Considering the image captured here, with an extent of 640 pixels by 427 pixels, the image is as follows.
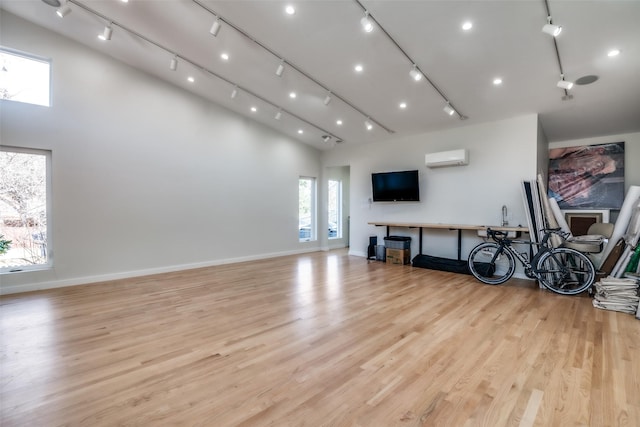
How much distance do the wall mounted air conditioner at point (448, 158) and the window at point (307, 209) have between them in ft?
11.6

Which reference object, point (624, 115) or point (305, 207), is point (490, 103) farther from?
point (305, 207)

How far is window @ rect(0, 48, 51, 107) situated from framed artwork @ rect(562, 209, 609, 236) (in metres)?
10.1

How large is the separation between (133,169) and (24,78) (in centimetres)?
186

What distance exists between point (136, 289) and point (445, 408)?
175 inches

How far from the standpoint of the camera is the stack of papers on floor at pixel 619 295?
3393 mm

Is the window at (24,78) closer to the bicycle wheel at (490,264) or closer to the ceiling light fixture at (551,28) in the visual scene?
the ceiling light fixture at (551,28)

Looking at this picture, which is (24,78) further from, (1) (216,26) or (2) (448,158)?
(2) (448,158)

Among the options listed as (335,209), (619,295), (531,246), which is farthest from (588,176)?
(335,209)

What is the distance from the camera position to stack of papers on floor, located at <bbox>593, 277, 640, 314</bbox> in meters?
3.39

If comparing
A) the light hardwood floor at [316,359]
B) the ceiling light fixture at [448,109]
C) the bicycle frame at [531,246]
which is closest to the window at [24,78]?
the light hardwood floor at [316,359]

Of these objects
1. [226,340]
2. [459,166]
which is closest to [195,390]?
[226,340]

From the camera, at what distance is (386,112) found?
554 centimetres

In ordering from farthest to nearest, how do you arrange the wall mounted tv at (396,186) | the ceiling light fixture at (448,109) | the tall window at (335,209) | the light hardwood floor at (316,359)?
the tall window at (335,209) → the wall mounted tv at (396,186) → the ceiling light fixture at (448,109) → the light hardwood floor at (316,359)

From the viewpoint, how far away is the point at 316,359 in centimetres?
230
